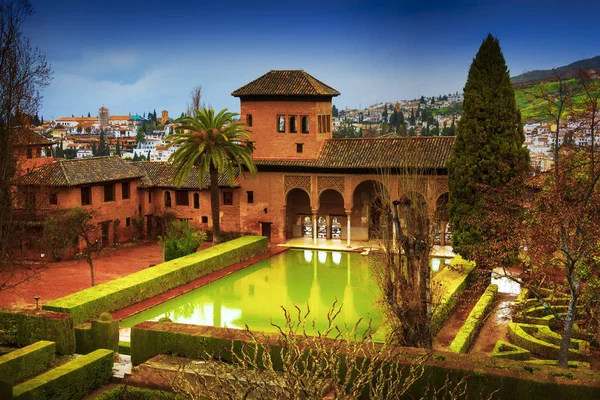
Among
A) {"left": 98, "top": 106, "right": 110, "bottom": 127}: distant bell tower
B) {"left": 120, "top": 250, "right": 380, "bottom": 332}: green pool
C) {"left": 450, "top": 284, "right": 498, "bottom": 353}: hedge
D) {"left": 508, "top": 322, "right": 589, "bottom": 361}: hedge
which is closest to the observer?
{"left": 508, "top": 322, "right": 589, "bottom": 361}: hedge

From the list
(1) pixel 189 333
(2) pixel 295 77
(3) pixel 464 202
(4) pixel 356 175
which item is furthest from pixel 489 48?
(1) pixel 189 333

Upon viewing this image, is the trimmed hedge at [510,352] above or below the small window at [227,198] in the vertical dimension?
below

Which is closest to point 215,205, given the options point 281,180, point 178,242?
point 281,180

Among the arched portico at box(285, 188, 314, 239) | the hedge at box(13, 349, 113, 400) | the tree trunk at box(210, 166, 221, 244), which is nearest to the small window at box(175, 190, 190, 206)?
the tree trunk at box(210, 166, 221, 244)

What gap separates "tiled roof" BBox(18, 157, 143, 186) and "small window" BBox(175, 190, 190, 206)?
199cm

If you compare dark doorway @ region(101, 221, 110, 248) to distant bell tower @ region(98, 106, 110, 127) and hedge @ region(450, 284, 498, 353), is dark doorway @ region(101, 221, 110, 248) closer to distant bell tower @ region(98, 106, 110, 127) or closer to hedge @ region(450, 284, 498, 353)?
hedge @ region(450, 284, 498, 353)

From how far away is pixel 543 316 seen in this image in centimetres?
2091

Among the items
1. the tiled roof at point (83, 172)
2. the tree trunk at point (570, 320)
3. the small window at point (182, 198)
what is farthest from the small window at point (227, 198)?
the tree trunk at point (570, 320)

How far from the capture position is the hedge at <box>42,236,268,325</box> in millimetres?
22406

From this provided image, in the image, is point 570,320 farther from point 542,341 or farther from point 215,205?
point 215,205

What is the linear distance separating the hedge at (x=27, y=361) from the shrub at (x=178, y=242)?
501 inches

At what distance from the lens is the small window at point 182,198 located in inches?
1469

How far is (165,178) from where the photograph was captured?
3766 cm

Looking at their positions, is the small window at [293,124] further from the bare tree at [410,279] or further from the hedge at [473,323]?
the bare tree at [410,279]
